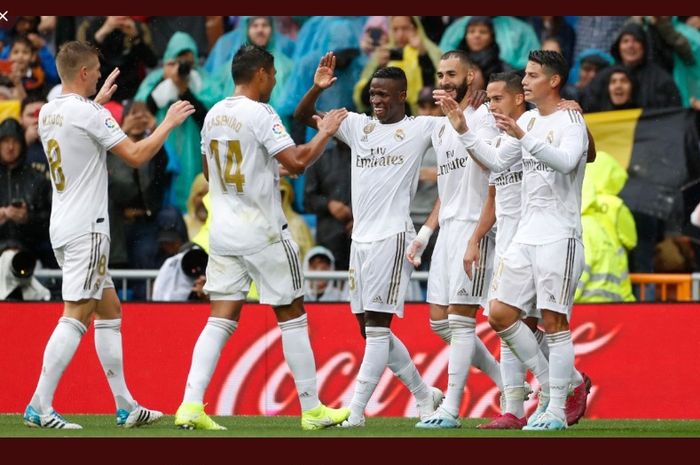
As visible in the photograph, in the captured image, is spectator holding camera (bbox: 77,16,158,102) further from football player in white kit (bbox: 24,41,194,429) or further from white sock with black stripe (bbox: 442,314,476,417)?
white sock with black stripe (bbox: 442,314,476,417)

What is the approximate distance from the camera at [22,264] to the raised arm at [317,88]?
3.98 metres

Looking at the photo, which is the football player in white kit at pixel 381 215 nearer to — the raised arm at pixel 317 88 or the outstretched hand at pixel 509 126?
the raised arm at pixel 317 88

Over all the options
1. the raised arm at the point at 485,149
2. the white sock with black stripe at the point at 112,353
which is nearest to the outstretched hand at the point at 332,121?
the raised arm at the point at 485,149

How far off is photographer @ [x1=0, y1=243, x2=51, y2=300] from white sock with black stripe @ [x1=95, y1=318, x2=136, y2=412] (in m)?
3.68

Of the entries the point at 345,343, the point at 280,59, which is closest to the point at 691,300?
the point at 345,343

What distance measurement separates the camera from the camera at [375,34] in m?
15.5

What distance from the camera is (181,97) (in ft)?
51.6

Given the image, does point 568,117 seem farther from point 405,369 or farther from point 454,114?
point 405,369

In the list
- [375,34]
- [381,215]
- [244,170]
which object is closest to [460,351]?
[381,215]

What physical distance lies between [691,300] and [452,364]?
3175 millimetres

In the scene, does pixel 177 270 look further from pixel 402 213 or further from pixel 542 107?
pixel 542 107

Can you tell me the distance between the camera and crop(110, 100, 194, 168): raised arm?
9.94 meters

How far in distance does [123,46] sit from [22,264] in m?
2.95

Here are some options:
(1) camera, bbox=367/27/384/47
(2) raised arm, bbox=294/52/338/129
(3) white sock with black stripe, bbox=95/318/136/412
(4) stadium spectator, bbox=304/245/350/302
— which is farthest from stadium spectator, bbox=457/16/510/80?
(3) white sock with black stripe, bbox=95/318/136/412
